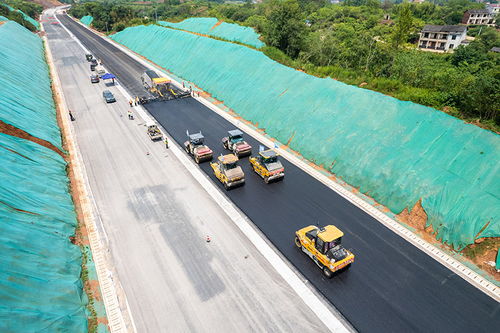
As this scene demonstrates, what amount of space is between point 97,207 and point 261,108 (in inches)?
873

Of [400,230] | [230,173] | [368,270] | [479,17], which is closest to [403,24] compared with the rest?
[400,230]

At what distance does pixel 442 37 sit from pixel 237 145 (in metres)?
78.1

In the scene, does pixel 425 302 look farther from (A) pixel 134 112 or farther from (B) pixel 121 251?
(A) pixel 134 112

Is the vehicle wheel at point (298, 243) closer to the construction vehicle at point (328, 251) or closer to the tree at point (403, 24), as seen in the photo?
the construction vehicle at point (328, 251)

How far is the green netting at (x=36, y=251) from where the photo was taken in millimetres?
12328

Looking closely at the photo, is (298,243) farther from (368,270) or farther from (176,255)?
(176,255)

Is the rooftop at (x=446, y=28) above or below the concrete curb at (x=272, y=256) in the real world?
above

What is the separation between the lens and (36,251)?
50.0 ft

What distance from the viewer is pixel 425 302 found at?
14.7m

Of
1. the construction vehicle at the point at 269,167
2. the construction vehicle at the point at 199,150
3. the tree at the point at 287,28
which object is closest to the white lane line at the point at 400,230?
the construction vehicle at the point at 269,167

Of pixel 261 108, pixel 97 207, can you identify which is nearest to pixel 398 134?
pixel 261 108

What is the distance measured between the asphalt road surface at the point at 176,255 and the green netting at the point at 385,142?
11.5 meters

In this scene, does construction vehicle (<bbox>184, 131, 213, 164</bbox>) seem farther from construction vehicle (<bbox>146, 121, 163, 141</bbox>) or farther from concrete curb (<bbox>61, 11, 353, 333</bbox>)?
construction vehicle (<bbox>146, 121, 163, 141</bbox>)

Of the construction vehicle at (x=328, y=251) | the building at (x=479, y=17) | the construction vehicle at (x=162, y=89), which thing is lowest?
the construction vehicle at (x=328, y=251)
